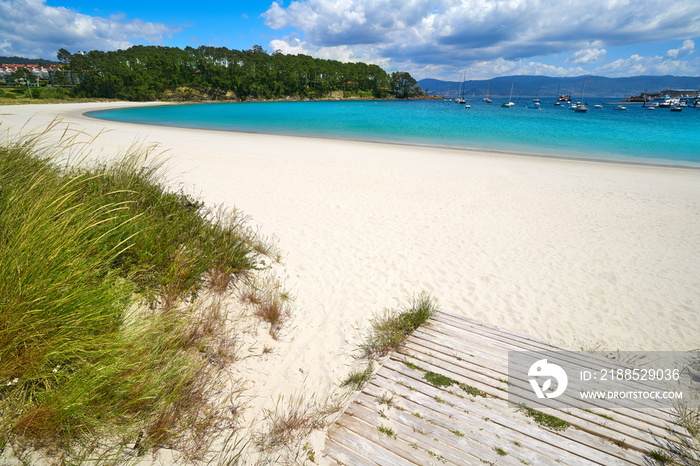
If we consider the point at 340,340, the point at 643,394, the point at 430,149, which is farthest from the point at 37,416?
the point at 430,149

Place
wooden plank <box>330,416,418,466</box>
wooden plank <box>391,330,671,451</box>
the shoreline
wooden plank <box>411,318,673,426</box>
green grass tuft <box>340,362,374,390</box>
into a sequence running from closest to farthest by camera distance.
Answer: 1. wooden plank <box>330,416,418,466</box>
2. wooden plank <box>391,330,671,451</box>
3. wooden plank <box>411,318,673,426</box>
4. green grass tuft <box>340,362,374,390</box>
5. the shoreline

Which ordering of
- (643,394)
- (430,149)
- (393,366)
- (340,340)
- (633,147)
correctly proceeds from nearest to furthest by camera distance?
(643,394), (393,366), (340,340), (430,149), (633,147)

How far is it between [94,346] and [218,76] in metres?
119

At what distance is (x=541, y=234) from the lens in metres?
7.74

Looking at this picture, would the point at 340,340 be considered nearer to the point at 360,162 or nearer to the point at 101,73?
the point at 360,162

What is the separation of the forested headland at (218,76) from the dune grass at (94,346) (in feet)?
323

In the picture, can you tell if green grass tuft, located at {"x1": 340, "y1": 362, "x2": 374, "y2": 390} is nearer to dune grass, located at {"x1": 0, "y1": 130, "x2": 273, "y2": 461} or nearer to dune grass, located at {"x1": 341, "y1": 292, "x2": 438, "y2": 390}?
dune grass, located at {"x1": 341, "y1": 292, "x2": 438, "y2": 390}

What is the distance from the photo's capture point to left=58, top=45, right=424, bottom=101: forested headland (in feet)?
269

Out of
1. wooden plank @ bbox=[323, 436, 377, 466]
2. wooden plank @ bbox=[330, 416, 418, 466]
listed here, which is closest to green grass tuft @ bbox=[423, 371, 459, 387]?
wooden plank @ bbox=[330, 416, 418, 466]

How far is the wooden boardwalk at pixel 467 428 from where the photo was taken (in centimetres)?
242

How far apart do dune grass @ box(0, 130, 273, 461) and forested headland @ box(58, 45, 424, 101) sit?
98355 millimetres

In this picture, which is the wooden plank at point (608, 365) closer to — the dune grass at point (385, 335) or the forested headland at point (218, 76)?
the dune grass at point (385, 335)

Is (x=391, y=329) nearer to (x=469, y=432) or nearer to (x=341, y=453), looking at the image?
(x=469, y=432)

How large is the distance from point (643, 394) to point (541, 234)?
17.2 ft
